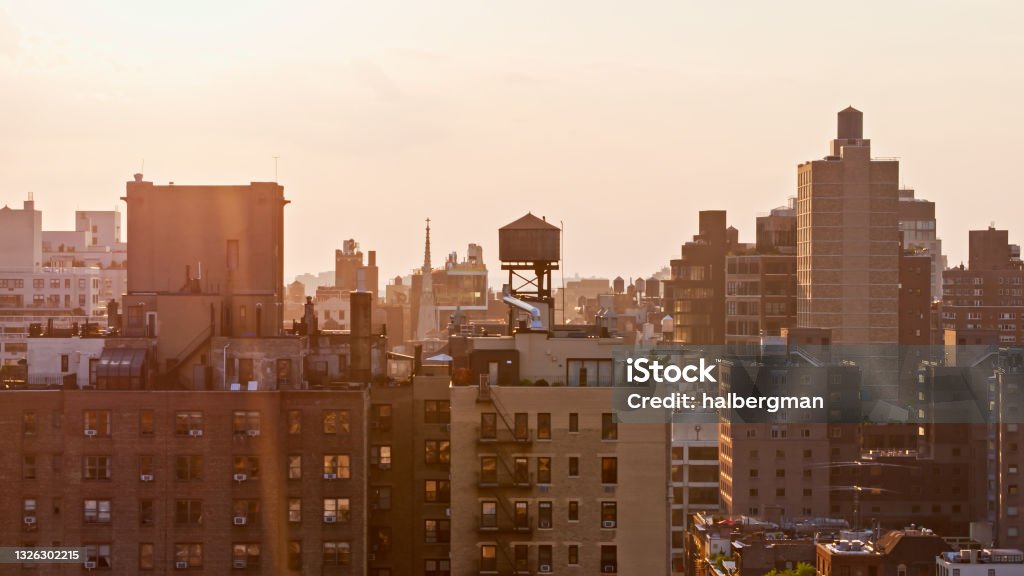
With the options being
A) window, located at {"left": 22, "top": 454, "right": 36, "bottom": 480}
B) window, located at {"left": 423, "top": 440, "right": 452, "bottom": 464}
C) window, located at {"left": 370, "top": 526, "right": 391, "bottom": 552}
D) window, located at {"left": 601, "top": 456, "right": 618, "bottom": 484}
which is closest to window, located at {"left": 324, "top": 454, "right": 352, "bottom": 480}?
window, located at {"left": 370, "top": 526, "right": 391, "bottom": 552}

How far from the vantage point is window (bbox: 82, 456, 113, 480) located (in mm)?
69938

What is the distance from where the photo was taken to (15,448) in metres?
69.9

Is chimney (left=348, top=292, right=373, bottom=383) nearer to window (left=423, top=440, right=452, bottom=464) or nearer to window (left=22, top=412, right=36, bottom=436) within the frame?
window (left=423, top=440, right=452, bottom=464)

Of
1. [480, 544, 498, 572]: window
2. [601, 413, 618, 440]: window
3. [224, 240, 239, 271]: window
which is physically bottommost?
[480, 544, 498, 572]: window

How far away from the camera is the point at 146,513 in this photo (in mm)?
70062

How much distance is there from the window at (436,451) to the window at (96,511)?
12.9 metres

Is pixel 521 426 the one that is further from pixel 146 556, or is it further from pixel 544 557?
pixel 146 556

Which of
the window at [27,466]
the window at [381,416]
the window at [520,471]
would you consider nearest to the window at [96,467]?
the window at [27,466]

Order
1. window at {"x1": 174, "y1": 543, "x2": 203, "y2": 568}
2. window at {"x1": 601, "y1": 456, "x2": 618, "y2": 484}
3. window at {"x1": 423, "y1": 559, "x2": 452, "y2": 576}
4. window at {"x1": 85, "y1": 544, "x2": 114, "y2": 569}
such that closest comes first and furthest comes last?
window at {"x1": 85, "y1": 544, "x2": 114, "y2": 569}
window at {"x1": 174, "y1": 543, "x2": 203, "y2": 568}
window at {"x1": 601, "y1": 456, "x2": 618, "y2": 484}
window at {"x1": 423, "y1": 559, "x2": 452, "y2": 576}

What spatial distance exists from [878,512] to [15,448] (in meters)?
129

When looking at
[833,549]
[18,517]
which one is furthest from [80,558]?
[833,549]

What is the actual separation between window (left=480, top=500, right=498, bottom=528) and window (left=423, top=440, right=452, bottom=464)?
3411 millimetres

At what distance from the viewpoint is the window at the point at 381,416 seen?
73.9 m

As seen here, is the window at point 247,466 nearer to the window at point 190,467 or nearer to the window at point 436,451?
the window at point 190,467
